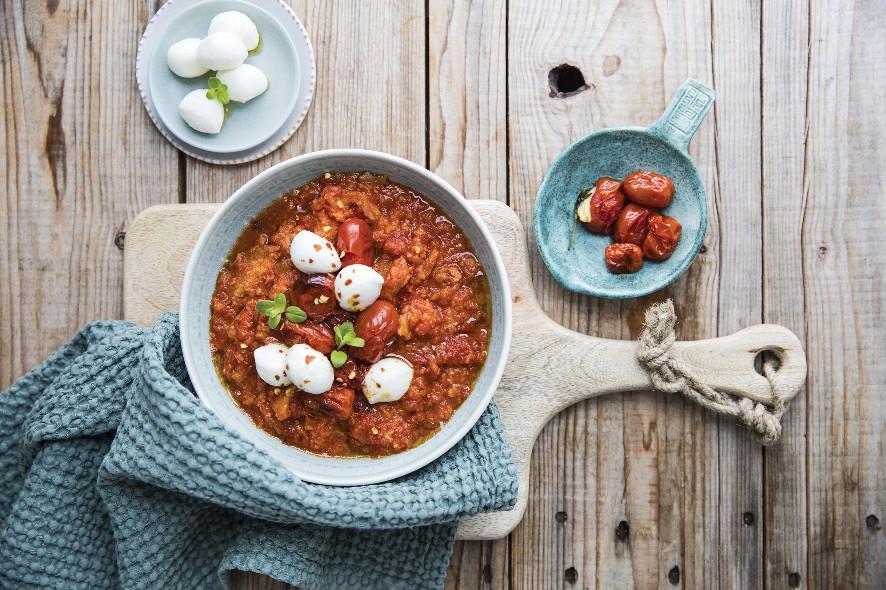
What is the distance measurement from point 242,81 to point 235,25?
0.16 m

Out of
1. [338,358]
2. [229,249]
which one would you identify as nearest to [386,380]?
[338,358]

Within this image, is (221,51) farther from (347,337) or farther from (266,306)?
(347,337)

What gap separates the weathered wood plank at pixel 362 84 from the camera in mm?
2074

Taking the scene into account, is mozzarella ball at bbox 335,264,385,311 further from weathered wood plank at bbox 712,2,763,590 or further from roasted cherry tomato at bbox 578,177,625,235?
weathered wood plank at bbox 712,2,763,590

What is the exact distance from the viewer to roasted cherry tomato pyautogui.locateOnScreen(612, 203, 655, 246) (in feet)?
6.40

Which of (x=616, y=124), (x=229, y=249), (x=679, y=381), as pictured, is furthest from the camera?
(x=616, y=124)

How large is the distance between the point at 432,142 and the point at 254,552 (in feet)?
4.18

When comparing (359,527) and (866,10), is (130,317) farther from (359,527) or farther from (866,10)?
(866,10)

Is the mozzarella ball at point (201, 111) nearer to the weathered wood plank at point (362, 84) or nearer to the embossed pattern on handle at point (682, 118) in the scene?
the weathered wood plank at point (362, 84)

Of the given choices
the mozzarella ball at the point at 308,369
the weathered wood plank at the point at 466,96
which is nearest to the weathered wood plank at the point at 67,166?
the mozzarella ball at the point at 308,369

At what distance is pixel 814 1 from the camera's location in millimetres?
2094

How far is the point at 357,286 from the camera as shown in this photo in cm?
169

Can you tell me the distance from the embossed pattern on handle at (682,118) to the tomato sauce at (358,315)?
67 centimetres

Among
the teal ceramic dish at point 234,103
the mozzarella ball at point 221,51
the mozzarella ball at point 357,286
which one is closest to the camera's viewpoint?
the mozzarella ball at point 357,286
